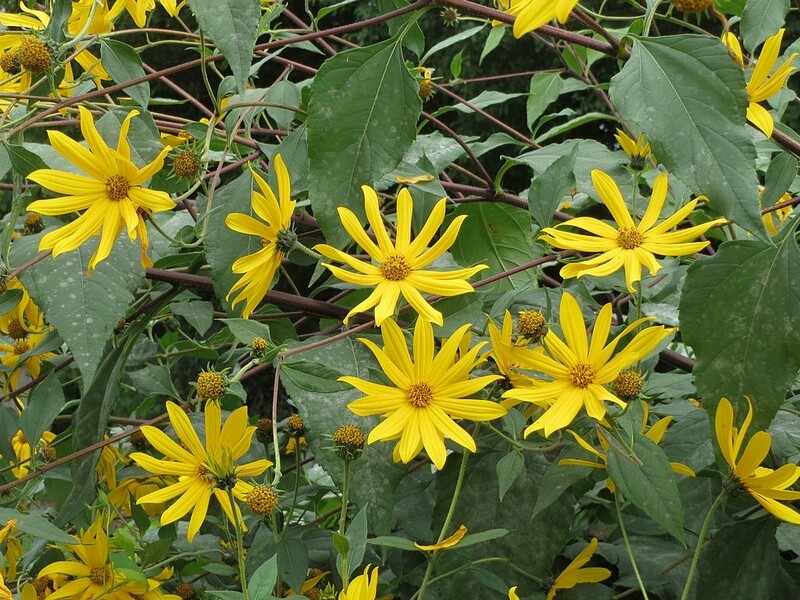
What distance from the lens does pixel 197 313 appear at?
794mm

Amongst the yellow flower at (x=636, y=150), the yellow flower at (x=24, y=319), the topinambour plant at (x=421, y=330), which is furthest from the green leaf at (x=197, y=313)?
the yellow flower at (x=636, y=150)

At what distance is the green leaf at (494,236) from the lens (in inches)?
31.3

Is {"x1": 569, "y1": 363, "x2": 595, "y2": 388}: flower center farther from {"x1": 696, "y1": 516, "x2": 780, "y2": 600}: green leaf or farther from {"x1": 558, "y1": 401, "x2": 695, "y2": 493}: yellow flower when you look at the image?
{"x1": 696, "y1": 516, "x2": 780, "y2": 600}: green leaf

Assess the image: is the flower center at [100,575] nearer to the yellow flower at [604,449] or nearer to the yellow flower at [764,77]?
the yellow flower at [604,449]

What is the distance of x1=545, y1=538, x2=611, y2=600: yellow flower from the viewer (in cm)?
67

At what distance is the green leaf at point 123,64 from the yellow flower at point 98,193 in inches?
2.4

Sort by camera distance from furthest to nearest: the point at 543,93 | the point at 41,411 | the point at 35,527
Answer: the point at 543,93
the point at 41,411
the point at 35,527

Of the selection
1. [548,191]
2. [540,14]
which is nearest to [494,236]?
[548,191]

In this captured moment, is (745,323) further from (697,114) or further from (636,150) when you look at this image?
(636,150)

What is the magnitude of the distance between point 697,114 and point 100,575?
1.68ft

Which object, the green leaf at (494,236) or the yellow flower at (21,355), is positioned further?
the yellow flower at (21,355)

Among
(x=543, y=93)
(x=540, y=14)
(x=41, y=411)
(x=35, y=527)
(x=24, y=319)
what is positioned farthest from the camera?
(x=543, y=93)

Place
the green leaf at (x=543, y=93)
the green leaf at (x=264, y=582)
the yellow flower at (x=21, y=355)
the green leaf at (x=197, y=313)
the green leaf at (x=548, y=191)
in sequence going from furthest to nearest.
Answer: the green leaf at (x=543, y=93) < the yellow flower at (x=21, y=355) < the green leaf at (x=197, y=313) < the green leaf at (x=548, y=191) < the green leaf at (x=264, y=582)

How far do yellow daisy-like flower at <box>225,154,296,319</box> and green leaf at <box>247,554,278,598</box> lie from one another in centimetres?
17
